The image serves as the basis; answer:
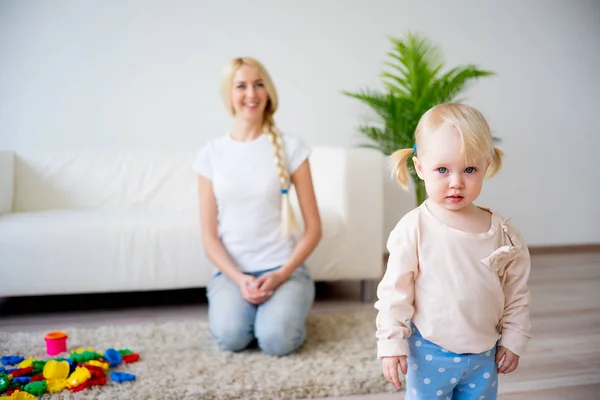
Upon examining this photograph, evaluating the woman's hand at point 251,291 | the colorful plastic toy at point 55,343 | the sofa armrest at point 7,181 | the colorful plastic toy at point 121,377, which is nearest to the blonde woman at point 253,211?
the woman's hand at point 251,291

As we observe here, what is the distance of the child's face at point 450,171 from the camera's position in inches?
43.2

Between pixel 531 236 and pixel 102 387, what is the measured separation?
329 cm

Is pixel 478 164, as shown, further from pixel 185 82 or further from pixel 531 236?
pixel 531 236

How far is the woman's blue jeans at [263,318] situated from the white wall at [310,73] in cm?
159

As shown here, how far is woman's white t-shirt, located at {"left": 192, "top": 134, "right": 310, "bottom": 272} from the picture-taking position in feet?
7.25

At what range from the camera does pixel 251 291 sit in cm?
210

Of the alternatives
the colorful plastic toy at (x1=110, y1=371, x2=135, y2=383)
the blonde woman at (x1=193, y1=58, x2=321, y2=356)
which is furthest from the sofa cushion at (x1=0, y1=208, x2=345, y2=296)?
the colorful plastic toy at (x1=110, y1=371, x2=135, y2=383)

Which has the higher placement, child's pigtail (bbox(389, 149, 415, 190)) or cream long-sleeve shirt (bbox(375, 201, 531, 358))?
child's pigtail (bbox(389, 149, 415, 190))

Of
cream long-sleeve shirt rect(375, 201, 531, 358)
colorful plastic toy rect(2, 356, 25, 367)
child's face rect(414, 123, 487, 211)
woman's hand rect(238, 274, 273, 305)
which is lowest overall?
colorful plastic toy rect(2, 356, 25, 367)

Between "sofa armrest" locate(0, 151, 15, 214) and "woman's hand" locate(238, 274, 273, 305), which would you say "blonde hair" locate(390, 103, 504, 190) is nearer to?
"woman's hand" locate(238, 274, 273, 305)

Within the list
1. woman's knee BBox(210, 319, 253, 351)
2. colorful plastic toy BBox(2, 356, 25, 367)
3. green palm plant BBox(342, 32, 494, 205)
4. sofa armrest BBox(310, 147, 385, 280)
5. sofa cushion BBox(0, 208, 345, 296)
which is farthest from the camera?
green palm plant BBox(342, 32, 494, 205)

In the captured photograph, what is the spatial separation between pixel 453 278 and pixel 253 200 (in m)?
1.20

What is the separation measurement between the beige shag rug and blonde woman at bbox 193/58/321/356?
0.12 meters

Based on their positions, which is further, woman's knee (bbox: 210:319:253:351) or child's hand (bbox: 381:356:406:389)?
woman's knee (bbox: 210:319:253:351)
